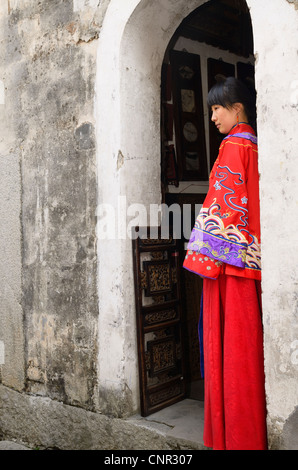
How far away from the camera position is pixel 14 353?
4246 millimetres

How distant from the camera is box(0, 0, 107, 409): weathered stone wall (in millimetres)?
3564

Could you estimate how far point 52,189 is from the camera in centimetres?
386

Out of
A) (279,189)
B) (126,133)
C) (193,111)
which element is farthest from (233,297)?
(193,111)

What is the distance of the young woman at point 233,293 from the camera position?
8.64ft

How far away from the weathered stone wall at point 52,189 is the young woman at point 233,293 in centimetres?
100

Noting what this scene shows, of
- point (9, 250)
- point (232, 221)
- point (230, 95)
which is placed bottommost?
point (9, 250)

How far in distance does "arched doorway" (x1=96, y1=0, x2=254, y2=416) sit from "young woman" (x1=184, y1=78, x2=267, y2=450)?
0.67 m

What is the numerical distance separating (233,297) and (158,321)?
36.1 inches

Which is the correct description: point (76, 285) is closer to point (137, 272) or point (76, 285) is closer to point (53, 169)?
point (137, 272)

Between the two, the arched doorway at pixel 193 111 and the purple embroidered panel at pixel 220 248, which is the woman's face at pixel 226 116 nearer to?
the purple embroidered panel at pixel 220 248

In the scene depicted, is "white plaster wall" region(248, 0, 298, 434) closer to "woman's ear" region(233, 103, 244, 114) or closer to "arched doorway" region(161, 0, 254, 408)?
"woman's ear" region(233, 103, 244, 114)

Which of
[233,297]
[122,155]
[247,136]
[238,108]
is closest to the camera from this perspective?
[233,297]

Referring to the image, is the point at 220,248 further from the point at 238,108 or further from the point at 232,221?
the point at 238,108

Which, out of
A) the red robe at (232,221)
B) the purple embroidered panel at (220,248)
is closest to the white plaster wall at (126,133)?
the red robe at (232,221)
